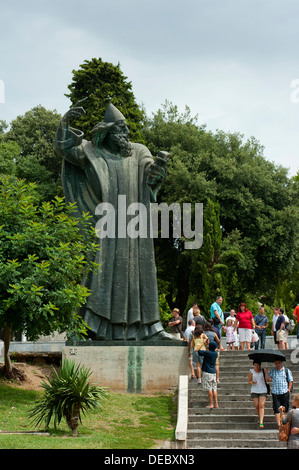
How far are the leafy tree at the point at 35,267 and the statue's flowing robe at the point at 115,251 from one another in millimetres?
1648

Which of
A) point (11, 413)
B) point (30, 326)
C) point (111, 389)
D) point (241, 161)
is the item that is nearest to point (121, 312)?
point (111, 389)

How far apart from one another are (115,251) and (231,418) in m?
5.84

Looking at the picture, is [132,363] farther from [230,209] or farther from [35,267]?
[230,209]

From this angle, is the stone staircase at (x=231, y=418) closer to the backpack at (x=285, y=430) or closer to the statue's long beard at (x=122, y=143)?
the backpack at (x=285, y=430)

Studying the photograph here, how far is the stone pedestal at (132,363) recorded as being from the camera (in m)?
16.4

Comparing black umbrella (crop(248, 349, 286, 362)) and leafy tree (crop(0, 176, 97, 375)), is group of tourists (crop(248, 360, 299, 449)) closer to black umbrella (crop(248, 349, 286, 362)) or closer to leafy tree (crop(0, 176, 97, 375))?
black umbrella (crop(248, 349, 286, 362))

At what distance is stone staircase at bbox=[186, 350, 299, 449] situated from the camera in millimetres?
12141

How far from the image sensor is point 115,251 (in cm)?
1755

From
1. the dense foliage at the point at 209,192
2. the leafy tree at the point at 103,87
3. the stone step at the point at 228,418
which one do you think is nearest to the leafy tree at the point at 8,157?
the dense foliage at the point at 209,192

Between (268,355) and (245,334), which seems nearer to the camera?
(268,355)

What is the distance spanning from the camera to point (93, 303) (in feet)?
56.0

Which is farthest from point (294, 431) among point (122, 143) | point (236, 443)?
point (122, 143)

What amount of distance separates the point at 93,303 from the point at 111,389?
2.21 m

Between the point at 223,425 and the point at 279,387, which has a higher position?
the point at 279,387
